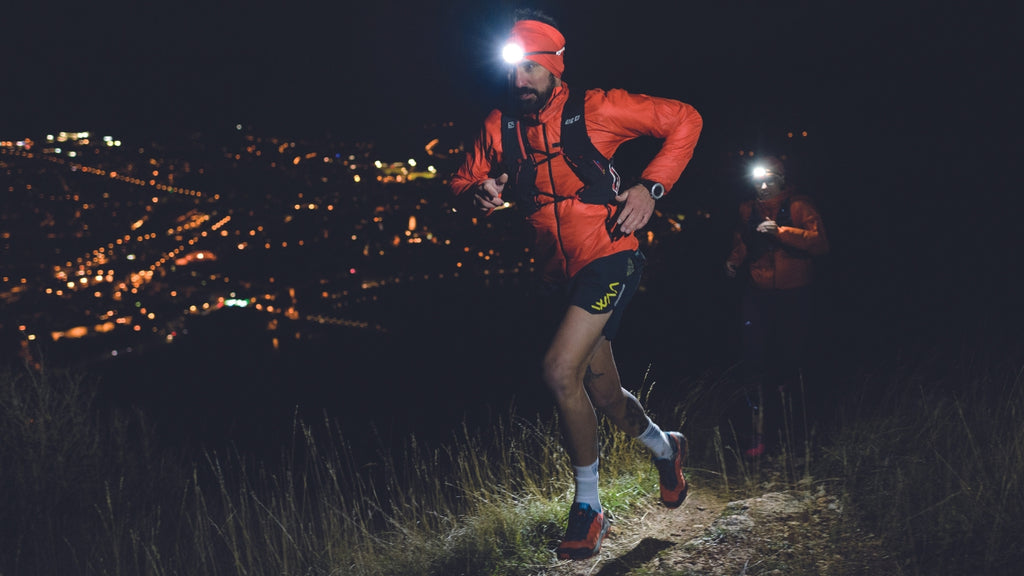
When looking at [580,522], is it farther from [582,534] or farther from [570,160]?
[570,160]

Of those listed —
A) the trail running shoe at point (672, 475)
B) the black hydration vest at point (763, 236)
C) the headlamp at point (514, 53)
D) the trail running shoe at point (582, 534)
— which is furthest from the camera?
the black hydration vest at point (763, 236)

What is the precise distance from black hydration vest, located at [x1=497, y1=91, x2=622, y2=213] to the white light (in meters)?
0.23

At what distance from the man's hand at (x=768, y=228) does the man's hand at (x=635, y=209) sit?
184 centimetres

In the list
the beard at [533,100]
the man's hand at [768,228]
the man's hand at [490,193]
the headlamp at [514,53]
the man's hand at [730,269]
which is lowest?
the man's hand at [730,269]

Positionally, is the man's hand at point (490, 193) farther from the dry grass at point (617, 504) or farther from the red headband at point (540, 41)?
the dry grass at point (617, 504)

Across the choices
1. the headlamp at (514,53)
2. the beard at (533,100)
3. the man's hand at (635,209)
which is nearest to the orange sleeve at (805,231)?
the man's hand at (635,209)

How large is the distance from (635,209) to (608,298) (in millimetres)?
395

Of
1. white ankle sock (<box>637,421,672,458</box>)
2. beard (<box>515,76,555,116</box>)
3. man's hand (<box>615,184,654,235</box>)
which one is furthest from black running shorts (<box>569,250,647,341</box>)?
beard (<box>515,76,555,116</box>)

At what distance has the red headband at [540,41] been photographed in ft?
8.82

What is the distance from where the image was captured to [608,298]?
9.10ft

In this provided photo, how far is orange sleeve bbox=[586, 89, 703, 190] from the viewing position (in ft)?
8.87

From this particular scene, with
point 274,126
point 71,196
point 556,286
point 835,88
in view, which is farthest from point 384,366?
point 71,196

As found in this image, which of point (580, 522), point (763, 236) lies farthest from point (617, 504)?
point (763, 236)

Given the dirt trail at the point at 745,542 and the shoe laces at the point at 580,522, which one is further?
the shoe laces at the point at 580,522
